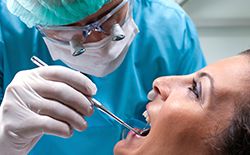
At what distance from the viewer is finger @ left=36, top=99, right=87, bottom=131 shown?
0.97m

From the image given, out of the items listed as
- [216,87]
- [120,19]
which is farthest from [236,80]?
[120,19]

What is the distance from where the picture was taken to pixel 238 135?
34.4 inches

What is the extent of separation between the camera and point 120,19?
3.68 feet

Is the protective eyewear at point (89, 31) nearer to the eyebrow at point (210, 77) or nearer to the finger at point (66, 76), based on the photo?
the finger at point (66, 76)

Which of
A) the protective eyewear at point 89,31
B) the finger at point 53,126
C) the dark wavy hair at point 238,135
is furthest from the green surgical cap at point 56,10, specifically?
the dark wavy hair at point 238,135

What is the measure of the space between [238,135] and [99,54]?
1.59ft

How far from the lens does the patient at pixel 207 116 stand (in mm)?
892

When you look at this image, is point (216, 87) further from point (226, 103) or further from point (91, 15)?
point (91, 15)

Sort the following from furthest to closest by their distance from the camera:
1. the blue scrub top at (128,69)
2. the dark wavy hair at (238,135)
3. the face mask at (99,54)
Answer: the blue scrub top at (128,69)
the face mask at (99,54)
the dark wavy hair at (238,135)

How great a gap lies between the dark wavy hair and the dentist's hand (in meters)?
0.35

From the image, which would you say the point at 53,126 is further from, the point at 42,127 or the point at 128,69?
the point at 128,69

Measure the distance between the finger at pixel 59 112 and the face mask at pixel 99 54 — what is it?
0.21m

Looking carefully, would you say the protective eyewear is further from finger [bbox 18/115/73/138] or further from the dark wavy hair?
the dark wavy hair

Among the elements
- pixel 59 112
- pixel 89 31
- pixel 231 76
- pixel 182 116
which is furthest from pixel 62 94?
pixel 231 76
